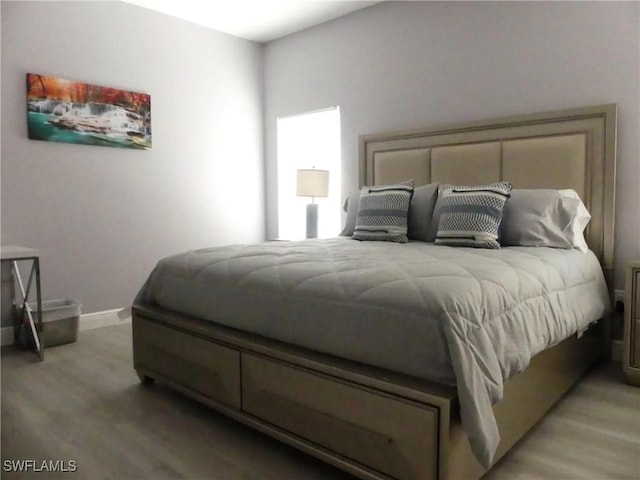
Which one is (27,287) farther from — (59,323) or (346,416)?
(346,416)

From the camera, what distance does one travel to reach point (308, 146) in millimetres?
4523

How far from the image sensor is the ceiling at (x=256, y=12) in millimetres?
3742

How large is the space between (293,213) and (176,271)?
258 centimetres

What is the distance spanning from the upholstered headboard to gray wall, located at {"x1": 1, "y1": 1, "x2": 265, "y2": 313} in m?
1.71

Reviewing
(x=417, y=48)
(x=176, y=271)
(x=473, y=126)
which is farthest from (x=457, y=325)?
(x=417, y=48)

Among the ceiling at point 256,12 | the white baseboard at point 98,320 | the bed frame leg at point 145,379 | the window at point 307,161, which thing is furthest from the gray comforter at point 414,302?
the ceiling at point 256,12

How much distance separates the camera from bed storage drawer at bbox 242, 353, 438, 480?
4.33 ft

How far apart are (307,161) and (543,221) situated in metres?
2.55

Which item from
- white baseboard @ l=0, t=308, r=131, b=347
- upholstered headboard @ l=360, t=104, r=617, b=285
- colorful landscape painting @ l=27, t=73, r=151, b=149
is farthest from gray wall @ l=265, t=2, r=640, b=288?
white baseboard @ l=0, t=308, r=131, b=347

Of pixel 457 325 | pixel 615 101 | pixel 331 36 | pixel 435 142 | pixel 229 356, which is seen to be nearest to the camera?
pixel 457 325

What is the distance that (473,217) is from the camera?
8.21ft

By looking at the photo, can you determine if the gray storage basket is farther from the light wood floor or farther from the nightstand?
the nightstand

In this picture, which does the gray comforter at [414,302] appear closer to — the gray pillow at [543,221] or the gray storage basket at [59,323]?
the gray pillow at [543,221]

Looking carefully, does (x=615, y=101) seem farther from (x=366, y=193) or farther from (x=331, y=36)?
(x=331, y=36)
